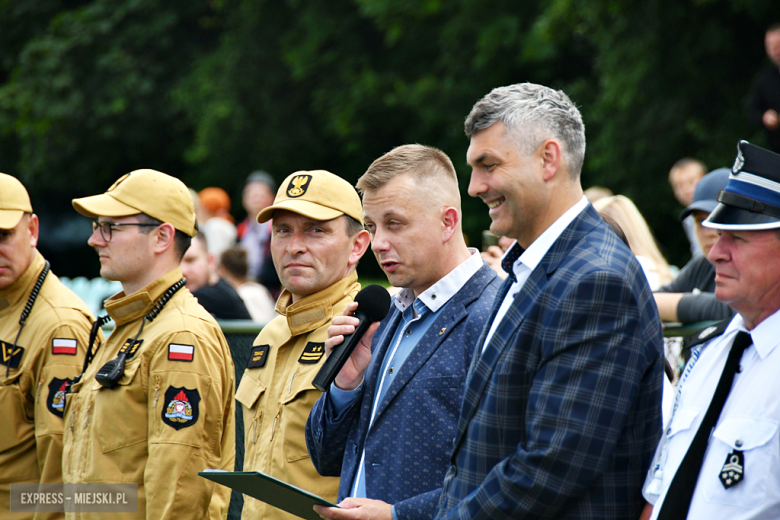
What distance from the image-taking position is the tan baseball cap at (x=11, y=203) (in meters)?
4.54

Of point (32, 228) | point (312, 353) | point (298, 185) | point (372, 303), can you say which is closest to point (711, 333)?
point (372, 303)

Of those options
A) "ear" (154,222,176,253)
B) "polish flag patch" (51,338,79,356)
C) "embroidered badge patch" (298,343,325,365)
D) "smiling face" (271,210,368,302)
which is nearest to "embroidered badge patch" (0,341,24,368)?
"polish flag patch" (51,338,79,356)

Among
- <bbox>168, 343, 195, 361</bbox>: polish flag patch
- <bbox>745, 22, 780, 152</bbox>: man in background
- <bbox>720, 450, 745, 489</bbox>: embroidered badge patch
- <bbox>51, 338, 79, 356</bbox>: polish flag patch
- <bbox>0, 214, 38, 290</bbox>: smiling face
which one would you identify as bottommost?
<bbox>51, 338, 79, 356</bbox>: polish flag patch

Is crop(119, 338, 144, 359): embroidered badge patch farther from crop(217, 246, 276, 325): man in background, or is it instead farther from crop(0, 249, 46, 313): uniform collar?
crop(217, 246, 276, 325): man in background

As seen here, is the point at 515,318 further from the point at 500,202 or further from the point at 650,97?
the point at 650,97

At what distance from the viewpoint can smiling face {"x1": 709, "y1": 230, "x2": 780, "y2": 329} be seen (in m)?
2.40

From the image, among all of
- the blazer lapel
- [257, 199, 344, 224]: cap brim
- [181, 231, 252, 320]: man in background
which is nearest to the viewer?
the blazer lapel

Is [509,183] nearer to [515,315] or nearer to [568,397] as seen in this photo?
[515,315]

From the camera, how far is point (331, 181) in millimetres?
3877

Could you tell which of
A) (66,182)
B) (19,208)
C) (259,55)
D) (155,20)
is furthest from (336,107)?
(19,208)

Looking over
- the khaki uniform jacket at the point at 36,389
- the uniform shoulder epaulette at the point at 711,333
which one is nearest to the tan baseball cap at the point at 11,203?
the khaki uniform jacket at the point at 36,389

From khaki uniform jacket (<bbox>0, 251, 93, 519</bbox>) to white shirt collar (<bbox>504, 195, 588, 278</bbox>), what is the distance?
2563 mm

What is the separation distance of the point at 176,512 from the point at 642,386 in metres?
2.07

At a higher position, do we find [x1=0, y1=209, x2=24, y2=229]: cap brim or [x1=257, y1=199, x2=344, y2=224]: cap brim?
[x1=257, y1=199, x2=344, y2=224]: cap brim
